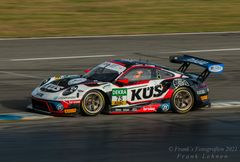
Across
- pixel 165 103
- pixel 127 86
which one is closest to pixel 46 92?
pixel 127 86

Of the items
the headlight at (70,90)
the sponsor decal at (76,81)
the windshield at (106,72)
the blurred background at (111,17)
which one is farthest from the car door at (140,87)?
the blurred background at (111,17)

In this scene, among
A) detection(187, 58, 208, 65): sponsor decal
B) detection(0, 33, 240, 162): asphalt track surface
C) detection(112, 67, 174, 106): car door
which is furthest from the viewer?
detection(187, 58, 208, 65): sponsor decal

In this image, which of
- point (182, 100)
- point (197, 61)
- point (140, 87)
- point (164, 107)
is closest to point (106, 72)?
point (140, 87)

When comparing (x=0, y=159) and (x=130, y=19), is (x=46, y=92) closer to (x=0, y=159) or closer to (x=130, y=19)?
(x=0, y=159)

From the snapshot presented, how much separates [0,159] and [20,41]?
52.0ft

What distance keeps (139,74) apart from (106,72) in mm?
834

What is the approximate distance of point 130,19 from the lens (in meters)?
30.5

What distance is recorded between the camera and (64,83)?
14773 mm

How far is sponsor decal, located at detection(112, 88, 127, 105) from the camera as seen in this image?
1462 centimetres

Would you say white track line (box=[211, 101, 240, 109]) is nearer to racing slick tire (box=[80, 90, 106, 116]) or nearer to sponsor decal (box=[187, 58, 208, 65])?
sponsor decal (box=[187, 58, 208, 65])

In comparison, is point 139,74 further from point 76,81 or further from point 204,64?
point 204,64

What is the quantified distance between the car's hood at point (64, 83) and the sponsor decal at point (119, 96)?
0.47 meters

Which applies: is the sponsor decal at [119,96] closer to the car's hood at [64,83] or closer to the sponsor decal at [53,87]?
the car's hood at [64,83]

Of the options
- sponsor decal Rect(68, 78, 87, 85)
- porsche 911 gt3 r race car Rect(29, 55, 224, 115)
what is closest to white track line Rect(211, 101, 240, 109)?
porsche 911 gt3 r race car Rect(29, 55, 224, 115)
